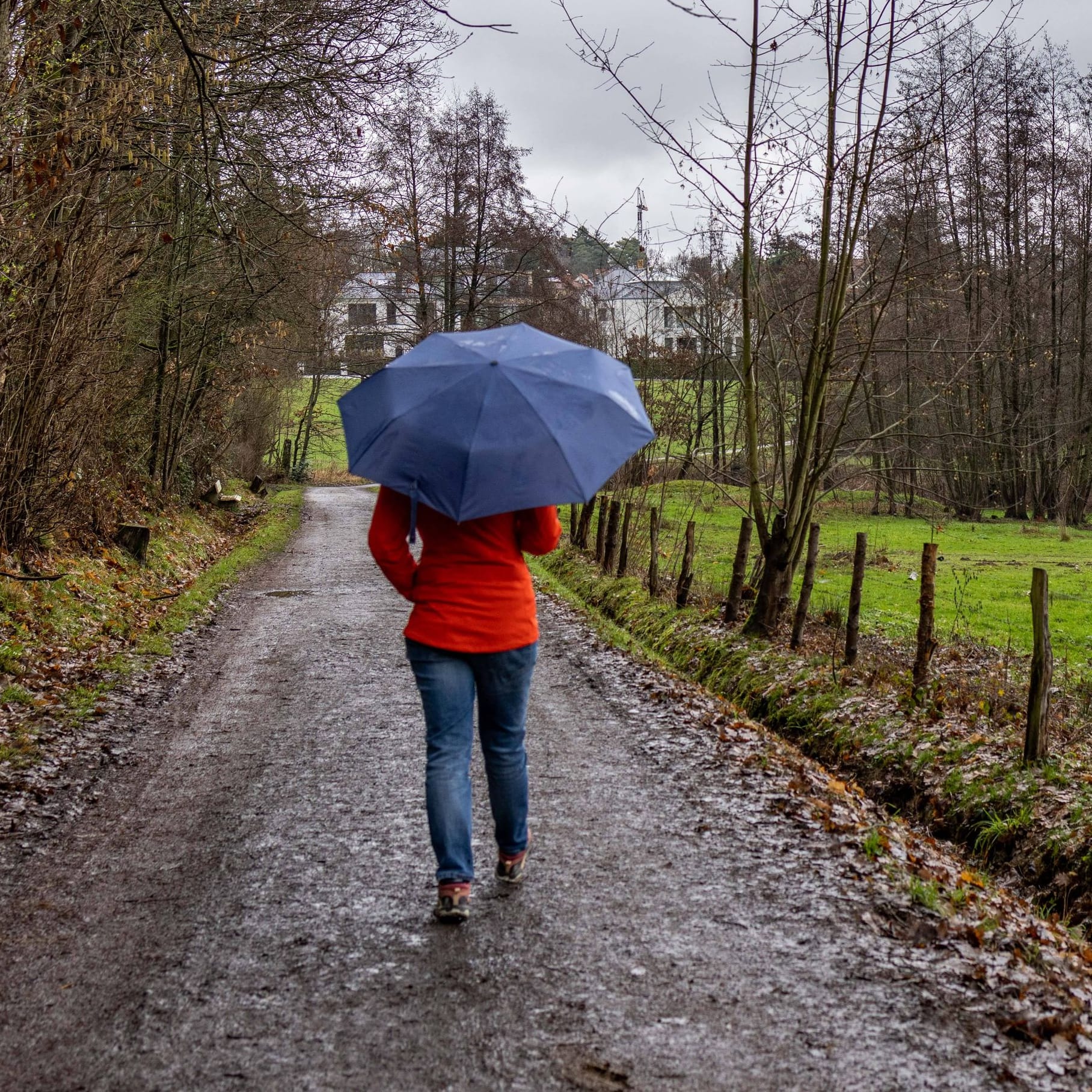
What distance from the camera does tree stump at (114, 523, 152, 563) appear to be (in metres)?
14.4

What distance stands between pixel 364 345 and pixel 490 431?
30.5 metres

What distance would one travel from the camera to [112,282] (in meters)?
12.4

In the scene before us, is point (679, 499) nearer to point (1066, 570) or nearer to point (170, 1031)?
point (1066, 570)

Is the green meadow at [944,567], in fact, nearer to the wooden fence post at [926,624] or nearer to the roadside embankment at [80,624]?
the wooden fence post at [926,624]

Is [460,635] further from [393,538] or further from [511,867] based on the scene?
[511,867]

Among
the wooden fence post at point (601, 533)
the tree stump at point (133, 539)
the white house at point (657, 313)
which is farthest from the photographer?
the wooden fence post at point (601, 533)

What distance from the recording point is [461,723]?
4.21 metres

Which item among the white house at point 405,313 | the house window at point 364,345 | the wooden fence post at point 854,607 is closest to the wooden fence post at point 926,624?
the wooden fence post at point 854,607

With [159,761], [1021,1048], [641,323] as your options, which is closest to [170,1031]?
[1021,1048]

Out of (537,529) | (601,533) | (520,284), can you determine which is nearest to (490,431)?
(537,529)

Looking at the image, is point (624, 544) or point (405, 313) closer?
point (624, 544)

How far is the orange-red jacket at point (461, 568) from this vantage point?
4.08 m

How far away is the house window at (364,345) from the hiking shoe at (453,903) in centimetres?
2971

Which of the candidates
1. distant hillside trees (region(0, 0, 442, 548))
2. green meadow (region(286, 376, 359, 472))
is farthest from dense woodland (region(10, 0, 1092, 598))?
green meadow (region(286, 376, 359, 472))
